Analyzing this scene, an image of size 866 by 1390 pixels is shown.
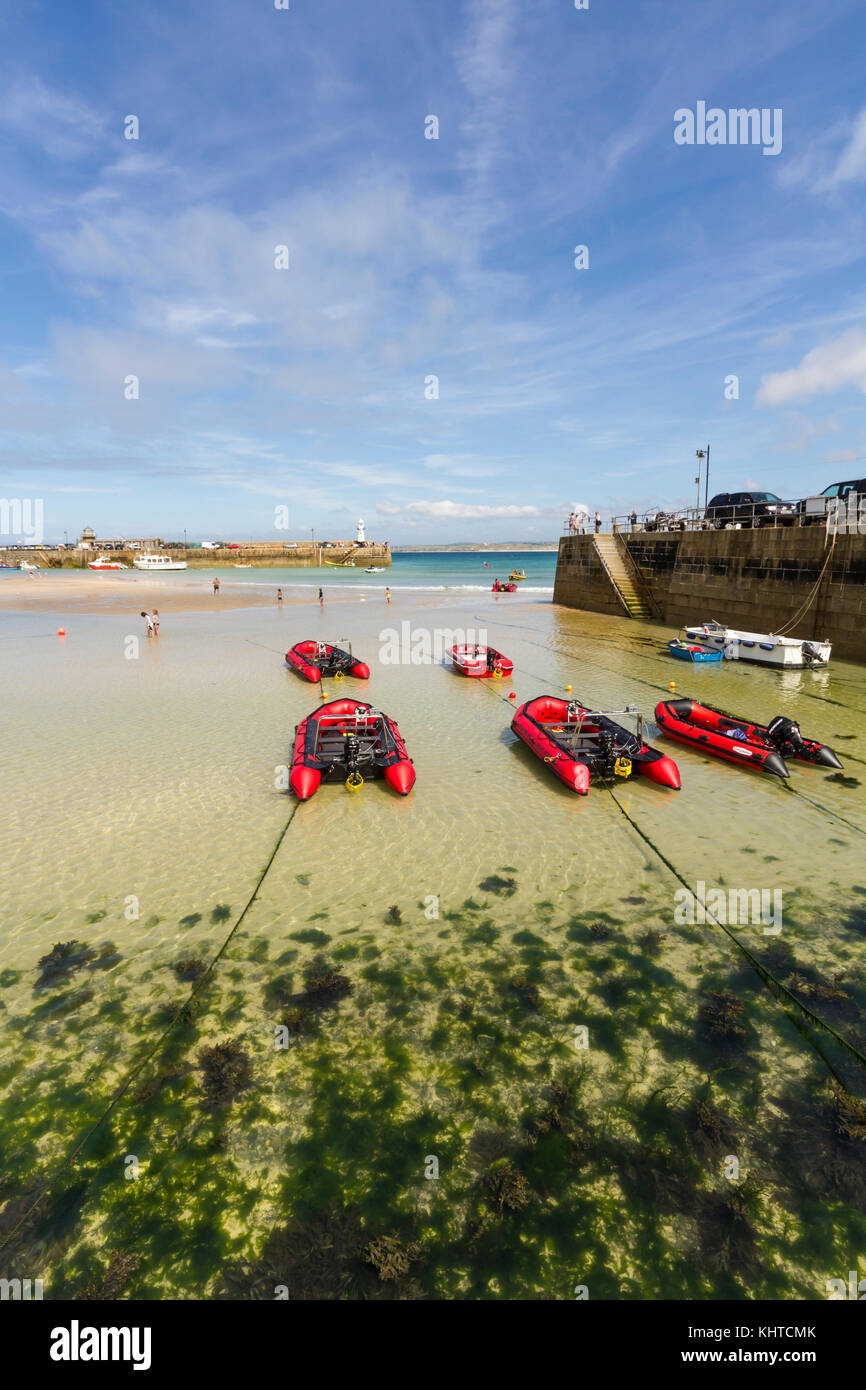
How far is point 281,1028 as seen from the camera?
6645mm

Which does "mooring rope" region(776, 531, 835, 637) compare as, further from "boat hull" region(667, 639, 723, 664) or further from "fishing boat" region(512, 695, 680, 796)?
"fishing boat" region(512, 695, 680, 796)

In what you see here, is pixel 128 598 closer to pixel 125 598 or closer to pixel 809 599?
pixel 125 598

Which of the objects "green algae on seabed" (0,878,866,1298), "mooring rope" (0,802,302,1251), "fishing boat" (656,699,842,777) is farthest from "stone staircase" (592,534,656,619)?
"mooring rope" (0,802,302,1251)

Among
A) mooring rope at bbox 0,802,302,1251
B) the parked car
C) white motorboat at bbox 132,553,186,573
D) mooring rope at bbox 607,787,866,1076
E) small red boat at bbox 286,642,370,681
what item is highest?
white motorboat at bbox 132,553,186,573

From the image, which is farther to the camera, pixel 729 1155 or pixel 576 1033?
pixel 576 1033

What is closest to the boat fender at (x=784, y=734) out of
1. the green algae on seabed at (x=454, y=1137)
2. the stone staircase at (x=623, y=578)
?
the green algae on seabed at (x=454, y=1137)

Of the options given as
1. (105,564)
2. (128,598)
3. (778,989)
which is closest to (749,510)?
(778,989)

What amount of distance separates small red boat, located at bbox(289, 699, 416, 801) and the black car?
80.0 ft

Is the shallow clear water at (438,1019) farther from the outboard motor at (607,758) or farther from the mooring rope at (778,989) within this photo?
the outboard motor at (607,758)

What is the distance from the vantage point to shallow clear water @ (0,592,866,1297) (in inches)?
181

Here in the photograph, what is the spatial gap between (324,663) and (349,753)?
477 inches
